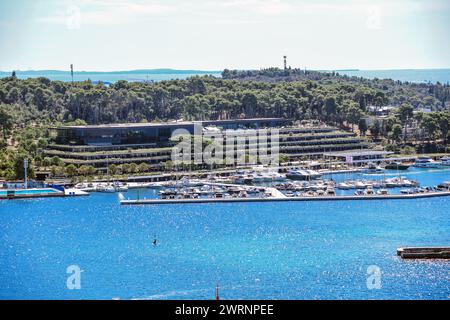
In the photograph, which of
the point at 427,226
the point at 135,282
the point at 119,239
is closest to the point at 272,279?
the point at 135,282

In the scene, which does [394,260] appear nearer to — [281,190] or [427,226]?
[427,226]

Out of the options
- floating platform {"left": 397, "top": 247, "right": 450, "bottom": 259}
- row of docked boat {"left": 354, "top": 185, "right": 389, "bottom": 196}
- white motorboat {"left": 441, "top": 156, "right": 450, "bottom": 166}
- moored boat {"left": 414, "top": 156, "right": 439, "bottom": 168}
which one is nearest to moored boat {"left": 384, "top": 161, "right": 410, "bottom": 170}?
moored boat {"left": 414, "top": 156, "right": 439, "bottom": 168}

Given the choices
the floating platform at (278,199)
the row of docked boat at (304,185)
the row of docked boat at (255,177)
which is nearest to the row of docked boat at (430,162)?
the row of docked boat at (255,177)

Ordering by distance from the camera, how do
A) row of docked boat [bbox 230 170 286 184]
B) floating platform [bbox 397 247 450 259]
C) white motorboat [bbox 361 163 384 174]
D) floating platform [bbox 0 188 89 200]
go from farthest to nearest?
white motorboat [bbox 361 163 384 174] < row of docked boat [bbox 230 170 286 184] < floating platform [bbox 0 188 89 200] < floating platform [bbox 397 247 450 259]

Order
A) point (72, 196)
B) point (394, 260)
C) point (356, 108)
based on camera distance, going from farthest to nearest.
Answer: point (356, 108)
point (72, 196)
point (394, 260)

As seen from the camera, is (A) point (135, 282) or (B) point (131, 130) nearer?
(A) point (135, 282)

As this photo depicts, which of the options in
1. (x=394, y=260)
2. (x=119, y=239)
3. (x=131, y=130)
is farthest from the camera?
(x=131, y=130)

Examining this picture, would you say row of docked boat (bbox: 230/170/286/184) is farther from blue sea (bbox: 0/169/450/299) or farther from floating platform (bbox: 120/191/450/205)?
blue sea (bbox: 0/169/450/299)
